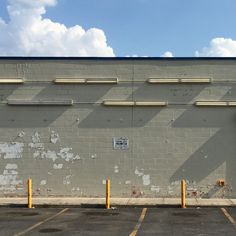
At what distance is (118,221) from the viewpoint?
14078 millimetres

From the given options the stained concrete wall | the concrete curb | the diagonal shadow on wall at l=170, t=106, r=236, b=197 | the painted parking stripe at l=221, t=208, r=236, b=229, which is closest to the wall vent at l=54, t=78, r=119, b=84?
the stained concrete wall

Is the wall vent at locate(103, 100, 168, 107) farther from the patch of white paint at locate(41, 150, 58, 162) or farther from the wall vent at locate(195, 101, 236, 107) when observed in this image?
the patch of white paint at locate(41, 150, 58, 162)

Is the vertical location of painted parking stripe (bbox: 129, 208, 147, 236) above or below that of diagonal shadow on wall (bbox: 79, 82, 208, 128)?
below

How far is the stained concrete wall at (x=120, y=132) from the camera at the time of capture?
66.1 feet

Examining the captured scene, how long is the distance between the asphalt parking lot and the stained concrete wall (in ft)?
9.41

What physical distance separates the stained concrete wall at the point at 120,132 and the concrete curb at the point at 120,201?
72 centimetres

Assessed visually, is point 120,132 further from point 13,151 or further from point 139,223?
point 139,223

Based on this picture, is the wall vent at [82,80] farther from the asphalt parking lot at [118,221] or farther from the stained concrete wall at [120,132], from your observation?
the asphalt parking lot at [118,221]

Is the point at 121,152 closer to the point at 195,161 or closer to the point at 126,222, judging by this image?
the point at 195,161

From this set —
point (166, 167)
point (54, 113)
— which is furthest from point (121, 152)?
point (54, 113)

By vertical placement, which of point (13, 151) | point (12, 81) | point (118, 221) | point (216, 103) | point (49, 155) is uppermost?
point (12, 81)

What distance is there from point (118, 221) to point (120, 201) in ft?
15.4

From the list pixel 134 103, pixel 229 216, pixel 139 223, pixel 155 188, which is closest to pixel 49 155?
pixel 134 103

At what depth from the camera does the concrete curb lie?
710 inches
